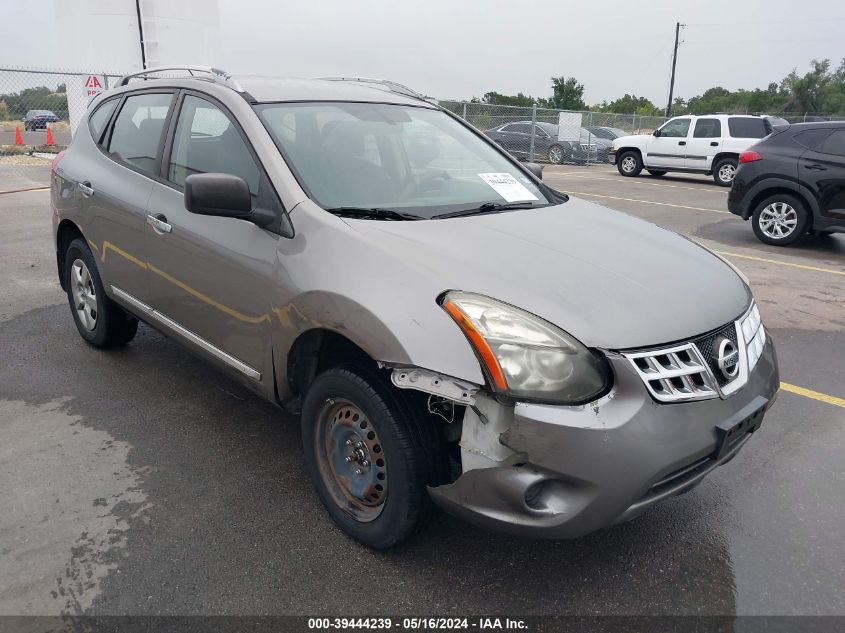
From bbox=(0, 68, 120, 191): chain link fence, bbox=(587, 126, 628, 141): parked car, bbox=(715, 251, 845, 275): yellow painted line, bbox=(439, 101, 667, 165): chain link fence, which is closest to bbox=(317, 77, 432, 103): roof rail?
bbox=(715, 251, 845, 275): yellow painted line

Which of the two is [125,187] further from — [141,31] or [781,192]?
[141,31]

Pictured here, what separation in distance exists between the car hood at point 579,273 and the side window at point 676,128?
16803 millimetres

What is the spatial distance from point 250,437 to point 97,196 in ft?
5.84

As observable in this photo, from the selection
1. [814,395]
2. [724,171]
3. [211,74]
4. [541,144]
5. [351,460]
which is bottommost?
[814,395]

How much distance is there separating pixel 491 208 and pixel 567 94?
46.8 meters

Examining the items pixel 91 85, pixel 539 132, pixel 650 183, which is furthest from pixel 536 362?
pixel 539 132

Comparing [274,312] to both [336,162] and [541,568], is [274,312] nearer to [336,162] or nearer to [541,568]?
[336,162]

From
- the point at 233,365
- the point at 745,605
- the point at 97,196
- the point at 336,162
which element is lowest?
the point at 745,605

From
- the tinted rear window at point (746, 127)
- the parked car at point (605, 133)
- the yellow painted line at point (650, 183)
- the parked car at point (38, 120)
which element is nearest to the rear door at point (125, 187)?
the yellow painted line at point (650, 183)

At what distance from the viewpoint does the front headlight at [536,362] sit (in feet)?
6.91

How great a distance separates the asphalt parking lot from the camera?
94.8 inches

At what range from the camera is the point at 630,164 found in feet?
63.9

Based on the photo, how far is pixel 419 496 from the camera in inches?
92.9

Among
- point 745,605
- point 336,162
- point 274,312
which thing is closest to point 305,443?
point 274,312
